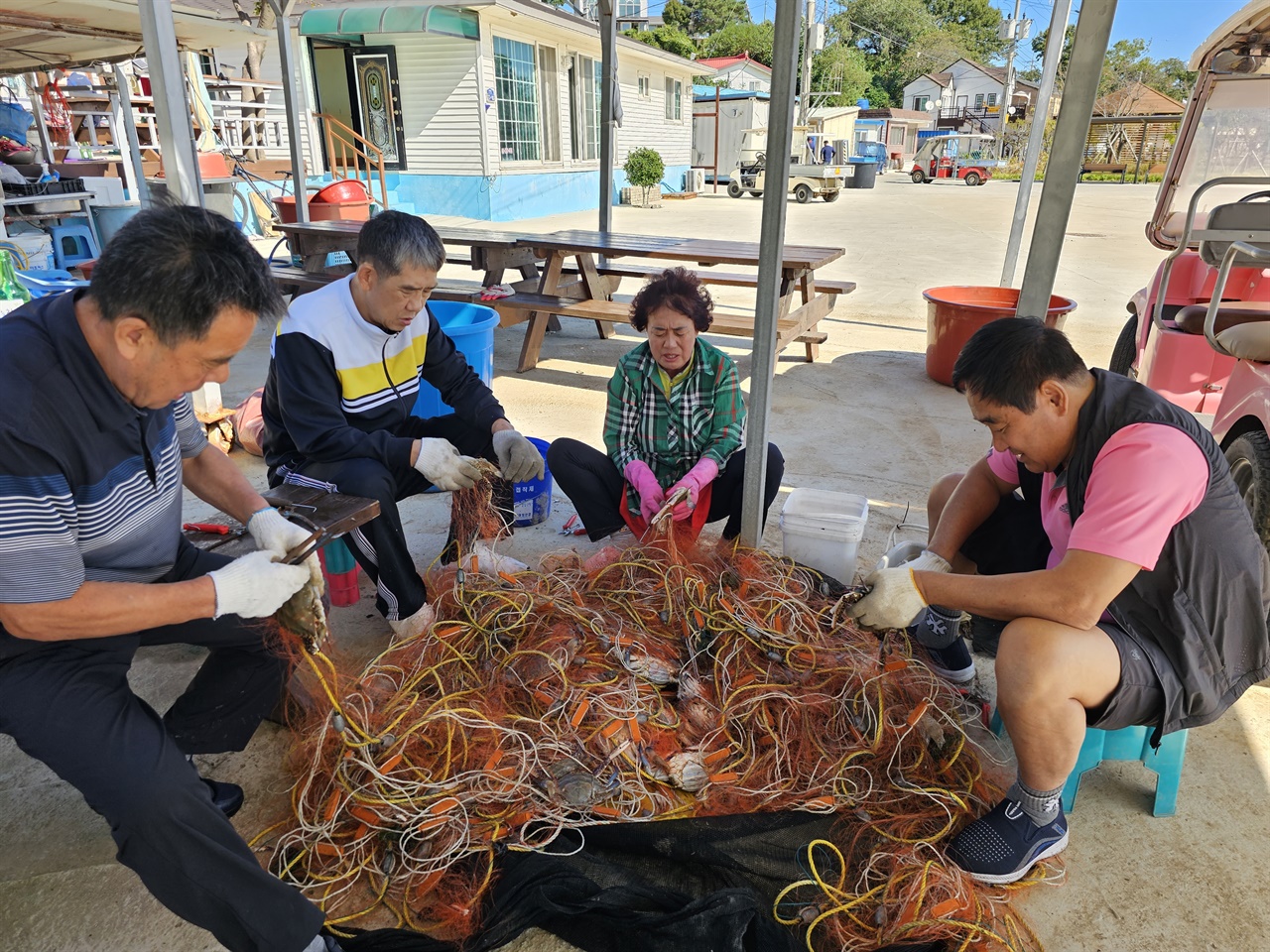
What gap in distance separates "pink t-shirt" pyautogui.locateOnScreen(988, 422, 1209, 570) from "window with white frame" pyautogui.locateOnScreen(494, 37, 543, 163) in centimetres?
1458

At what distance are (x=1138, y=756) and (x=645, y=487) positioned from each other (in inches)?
62.3

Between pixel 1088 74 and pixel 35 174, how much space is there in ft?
33.0

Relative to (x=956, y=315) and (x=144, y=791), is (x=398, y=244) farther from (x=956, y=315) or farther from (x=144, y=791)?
(x=956, y=315)

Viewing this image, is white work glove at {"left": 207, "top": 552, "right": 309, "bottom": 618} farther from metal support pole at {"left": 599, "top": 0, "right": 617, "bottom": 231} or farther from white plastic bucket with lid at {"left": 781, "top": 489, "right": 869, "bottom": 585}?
metal support pole at {"left": 599, "top": 0, "right": 617, "bottom": 231}

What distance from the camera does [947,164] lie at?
31.7 meters

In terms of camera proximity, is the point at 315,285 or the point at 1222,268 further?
the point at 315,285

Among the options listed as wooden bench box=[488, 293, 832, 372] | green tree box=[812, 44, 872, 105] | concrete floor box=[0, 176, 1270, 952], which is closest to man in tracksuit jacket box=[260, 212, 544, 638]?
concrete floor box=[0, 176, 1270, 952]

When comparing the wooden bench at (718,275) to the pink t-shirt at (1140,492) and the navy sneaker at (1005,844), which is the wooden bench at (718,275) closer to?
the pink t-shirt at (1140,492)

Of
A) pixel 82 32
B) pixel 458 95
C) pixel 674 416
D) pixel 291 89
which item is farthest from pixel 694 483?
pixel 458 95

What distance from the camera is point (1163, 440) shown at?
1.61 m

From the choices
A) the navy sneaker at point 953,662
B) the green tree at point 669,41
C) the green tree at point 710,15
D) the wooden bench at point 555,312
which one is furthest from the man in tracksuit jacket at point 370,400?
the green tree at point 710,15

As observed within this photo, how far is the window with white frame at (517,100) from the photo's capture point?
47.5 ft

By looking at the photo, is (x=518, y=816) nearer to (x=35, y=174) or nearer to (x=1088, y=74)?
(x=1088, y=74)

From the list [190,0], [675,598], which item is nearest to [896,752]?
[675,598]
